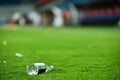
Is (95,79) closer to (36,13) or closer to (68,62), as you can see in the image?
(68,62)

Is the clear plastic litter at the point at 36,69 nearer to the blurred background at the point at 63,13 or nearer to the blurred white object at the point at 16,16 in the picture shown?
the blurred background at the point at 63,13

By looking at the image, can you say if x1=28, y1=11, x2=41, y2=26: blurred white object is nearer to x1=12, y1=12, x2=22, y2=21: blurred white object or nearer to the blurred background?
the blurred background

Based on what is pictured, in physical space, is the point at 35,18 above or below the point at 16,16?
below

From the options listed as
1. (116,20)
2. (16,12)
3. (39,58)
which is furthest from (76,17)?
(39,58)

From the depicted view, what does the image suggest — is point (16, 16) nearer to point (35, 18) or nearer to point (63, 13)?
point (35, 18)

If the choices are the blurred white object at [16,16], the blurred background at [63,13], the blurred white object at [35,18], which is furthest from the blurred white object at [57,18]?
the blurred white object at [16,16]

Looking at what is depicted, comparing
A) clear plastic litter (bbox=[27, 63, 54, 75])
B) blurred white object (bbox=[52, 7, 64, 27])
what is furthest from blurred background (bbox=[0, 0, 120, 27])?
clear plastic litter (bbox=[27, 63, 54, 75])

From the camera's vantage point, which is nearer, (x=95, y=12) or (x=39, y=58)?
(x=39, y=58)

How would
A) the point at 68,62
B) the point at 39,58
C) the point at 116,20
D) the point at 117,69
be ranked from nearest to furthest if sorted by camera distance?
1. the point at 117,69
2. the point at 68,62
3. the point at 39,58
4. the point at 116,20

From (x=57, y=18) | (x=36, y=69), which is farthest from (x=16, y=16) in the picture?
(x=36, y=69)
